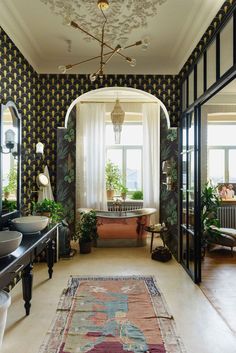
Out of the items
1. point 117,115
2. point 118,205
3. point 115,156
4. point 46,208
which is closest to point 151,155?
point 115,156

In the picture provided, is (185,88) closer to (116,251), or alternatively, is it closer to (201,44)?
(201,44)

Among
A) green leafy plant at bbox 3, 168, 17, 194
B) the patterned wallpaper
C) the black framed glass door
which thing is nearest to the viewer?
the patterned wallpaper

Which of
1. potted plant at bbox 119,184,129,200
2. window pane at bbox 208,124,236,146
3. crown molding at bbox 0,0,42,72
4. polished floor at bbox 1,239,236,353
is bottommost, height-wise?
polished floor at bbox 1,239,236,353

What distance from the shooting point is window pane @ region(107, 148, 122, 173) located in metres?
6.76

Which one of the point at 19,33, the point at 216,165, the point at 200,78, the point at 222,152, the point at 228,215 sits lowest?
the point at 228,215

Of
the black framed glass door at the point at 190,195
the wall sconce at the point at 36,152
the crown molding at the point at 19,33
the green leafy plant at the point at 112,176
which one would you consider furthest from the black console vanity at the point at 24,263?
the green leafy plant at the point at 112,176

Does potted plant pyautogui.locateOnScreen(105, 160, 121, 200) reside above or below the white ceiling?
below

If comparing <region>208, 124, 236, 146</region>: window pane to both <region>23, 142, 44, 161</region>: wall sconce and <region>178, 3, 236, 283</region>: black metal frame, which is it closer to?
<region>178, 3, 236, 283</region>: black metal frame

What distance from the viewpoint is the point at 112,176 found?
21.6ft

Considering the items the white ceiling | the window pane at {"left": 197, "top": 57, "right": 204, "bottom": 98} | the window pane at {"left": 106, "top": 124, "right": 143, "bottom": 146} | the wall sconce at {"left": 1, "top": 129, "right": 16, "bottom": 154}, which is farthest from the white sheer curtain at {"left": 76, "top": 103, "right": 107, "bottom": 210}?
the window pane at {"left": 197, "top": 57, "right": 204, "bottom": 98}

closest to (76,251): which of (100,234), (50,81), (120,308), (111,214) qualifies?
(100,234)

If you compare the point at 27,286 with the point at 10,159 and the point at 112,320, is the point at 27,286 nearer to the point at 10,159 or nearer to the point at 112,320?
the point at 112,320

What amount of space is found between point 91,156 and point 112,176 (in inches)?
29.0

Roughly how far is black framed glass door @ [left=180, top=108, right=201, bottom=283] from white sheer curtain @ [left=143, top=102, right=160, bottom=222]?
1.94 meters
